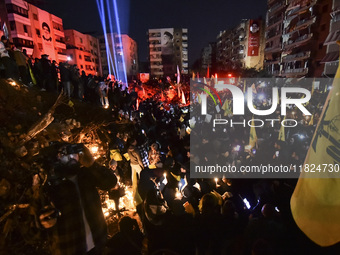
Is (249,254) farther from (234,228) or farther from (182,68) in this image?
(182,68)

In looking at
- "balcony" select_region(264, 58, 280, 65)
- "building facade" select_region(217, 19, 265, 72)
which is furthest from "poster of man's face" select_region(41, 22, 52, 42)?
"balcony" select_region(264, 58, 280, 65)

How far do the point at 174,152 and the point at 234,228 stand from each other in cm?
333

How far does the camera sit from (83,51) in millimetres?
52719

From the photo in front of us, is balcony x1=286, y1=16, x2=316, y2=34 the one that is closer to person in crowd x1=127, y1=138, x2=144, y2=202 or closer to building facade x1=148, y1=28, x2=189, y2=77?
person in crowd x1=127, y1=138, x2=144, y2=202

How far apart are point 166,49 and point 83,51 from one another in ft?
107

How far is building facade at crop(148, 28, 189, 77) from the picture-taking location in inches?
2990

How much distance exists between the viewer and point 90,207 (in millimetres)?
2814

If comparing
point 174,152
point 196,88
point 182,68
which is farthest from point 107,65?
point 174,152

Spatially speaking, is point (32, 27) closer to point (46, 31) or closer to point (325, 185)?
point (46, 31)

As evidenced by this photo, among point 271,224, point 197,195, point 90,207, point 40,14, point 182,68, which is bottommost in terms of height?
point 197,195

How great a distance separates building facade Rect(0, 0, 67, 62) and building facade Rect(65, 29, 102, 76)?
4762 millimetres

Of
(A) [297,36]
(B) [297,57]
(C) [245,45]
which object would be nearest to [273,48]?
(A) [297,36]

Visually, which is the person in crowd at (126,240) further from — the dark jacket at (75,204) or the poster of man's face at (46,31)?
the poster of man's face at (46,31)

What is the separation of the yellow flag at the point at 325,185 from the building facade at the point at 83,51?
153 ft
